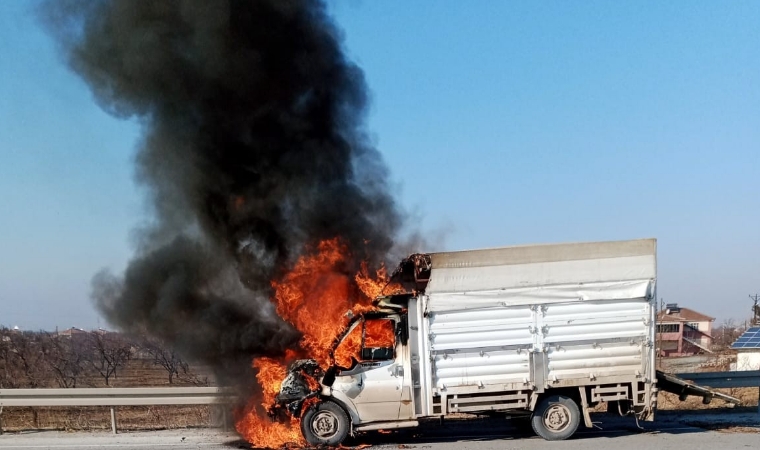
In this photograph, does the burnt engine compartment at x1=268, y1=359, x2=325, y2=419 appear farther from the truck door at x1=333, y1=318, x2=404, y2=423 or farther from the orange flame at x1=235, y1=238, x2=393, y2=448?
the truck door at x1=333, y1=318, x2=404, y2=423

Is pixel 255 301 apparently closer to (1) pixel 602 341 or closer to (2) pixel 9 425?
(2) pixel 9 425

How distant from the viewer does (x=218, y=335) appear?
13.3 m

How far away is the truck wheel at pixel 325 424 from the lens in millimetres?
9367

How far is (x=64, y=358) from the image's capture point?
2628cm

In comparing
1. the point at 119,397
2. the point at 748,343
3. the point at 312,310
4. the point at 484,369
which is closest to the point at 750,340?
the point at 748,343

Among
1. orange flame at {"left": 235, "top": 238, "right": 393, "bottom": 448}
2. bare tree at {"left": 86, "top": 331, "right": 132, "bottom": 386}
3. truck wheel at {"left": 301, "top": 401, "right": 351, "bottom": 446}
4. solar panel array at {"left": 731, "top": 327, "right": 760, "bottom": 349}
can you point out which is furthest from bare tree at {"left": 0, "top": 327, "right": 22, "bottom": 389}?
solar panel array at {"left": 731, "top": 327, "right": 760, "bottom": 349}

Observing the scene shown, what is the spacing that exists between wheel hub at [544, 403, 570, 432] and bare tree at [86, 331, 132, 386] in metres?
21.4

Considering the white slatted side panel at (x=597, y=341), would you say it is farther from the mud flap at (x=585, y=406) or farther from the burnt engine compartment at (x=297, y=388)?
the burnt engine compartment at (x=297, y=388)

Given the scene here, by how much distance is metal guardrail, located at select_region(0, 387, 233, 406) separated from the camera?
443 inches

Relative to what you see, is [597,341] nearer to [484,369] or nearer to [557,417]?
[557,417]

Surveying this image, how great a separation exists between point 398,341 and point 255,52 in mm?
7448

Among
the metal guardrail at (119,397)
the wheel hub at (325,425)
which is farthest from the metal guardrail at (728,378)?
the metal guardrail at (119,397)

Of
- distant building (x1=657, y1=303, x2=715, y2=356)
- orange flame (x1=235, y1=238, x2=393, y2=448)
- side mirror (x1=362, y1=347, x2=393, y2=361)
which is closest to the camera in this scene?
side mirror (x1=362, y1=347, x2=393, y2=361)

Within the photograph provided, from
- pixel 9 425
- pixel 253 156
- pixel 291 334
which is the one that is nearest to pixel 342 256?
pixel 291 334
